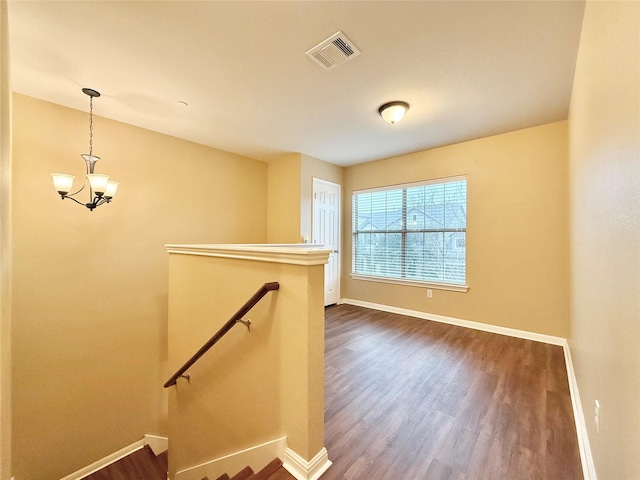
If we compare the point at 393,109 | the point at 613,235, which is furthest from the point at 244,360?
the point at 393,109

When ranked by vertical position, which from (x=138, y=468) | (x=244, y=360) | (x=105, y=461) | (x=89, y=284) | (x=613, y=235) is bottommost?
(x=138, y=468)

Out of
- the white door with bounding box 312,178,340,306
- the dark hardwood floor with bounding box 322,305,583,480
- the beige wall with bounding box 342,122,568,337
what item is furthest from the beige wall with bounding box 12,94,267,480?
the beige wall with bounding box 342,122,568,337

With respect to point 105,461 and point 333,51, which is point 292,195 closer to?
point 333,51

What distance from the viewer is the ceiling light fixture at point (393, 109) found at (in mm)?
2562

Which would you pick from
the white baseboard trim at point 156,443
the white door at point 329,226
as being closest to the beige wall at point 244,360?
the white baseboard trim at point 156,443

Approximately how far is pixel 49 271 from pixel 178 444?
219cm

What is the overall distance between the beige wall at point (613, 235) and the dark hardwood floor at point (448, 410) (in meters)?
0.33

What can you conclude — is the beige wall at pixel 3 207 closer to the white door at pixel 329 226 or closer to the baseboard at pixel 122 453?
the baseboard at pixel 122 453

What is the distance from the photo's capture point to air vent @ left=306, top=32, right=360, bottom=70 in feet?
5.80

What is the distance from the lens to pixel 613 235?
1.01 metres

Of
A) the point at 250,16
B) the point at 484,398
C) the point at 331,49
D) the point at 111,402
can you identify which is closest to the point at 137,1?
the point at 250,16

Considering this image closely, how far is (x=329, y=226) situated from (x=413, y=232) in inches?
58.4

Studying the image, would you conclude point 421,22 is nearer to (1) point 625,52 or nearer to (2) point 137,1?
(1) point 625,52

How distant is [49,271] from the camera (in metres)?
2.54
